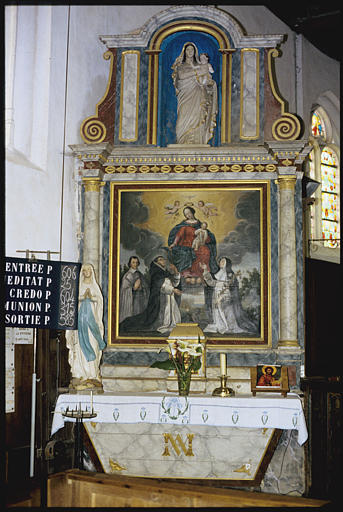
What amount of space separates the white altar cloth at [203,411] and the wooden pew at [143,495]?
2.96 m

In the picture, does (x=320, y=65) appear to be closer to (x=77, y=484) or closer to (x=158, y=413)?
(x=158, y=413)

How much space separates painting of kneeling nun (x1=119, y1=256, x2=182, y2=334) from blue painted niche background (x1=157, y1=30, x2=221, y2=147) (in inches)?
68.0

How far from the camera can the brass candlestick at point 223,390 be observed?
306 inches

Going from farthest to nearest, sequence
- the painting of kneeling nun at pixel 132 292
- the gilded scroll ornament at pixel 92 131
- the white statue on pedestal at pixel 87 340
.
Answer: the gilded scroll ornament at pixel 92 131 → the painting of kneeling nun at pixel 132 292 → the white statue on pedestal at pixel 87 340

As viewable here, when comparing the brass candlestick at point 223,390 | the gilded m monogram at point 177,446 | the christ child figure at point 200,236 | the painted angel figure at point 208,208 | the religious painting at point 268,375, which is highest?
the painted angel figure at point 208,208

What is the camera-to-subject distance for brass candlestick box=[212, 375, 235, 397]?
7.78 m

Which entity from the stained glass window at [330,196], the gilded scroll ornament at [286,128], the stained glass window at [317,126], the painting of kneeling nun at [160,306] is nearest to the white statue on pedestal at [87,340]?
the painting of kneeling nun at [160,306]

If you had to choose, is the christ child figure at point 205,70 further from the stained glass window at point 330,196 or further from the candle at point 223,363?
the stained glass window at point 330,196

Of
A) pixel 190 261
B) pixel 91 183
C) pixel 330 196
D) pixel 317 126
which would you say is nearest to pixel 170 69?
pixel 91 183

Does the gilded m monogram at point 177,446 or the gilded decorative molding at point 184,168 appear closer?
the gilded m monogram at point 177,446

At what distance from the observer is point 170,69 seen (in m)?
9.23

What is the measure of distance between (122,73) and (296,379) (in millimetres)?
4515

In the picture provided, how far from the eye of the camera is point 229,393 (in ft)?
25.6

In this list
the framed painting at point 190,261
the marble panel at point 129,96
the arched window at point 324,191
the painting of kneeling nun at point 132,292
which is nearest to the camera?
the framed painting at point 190,261
